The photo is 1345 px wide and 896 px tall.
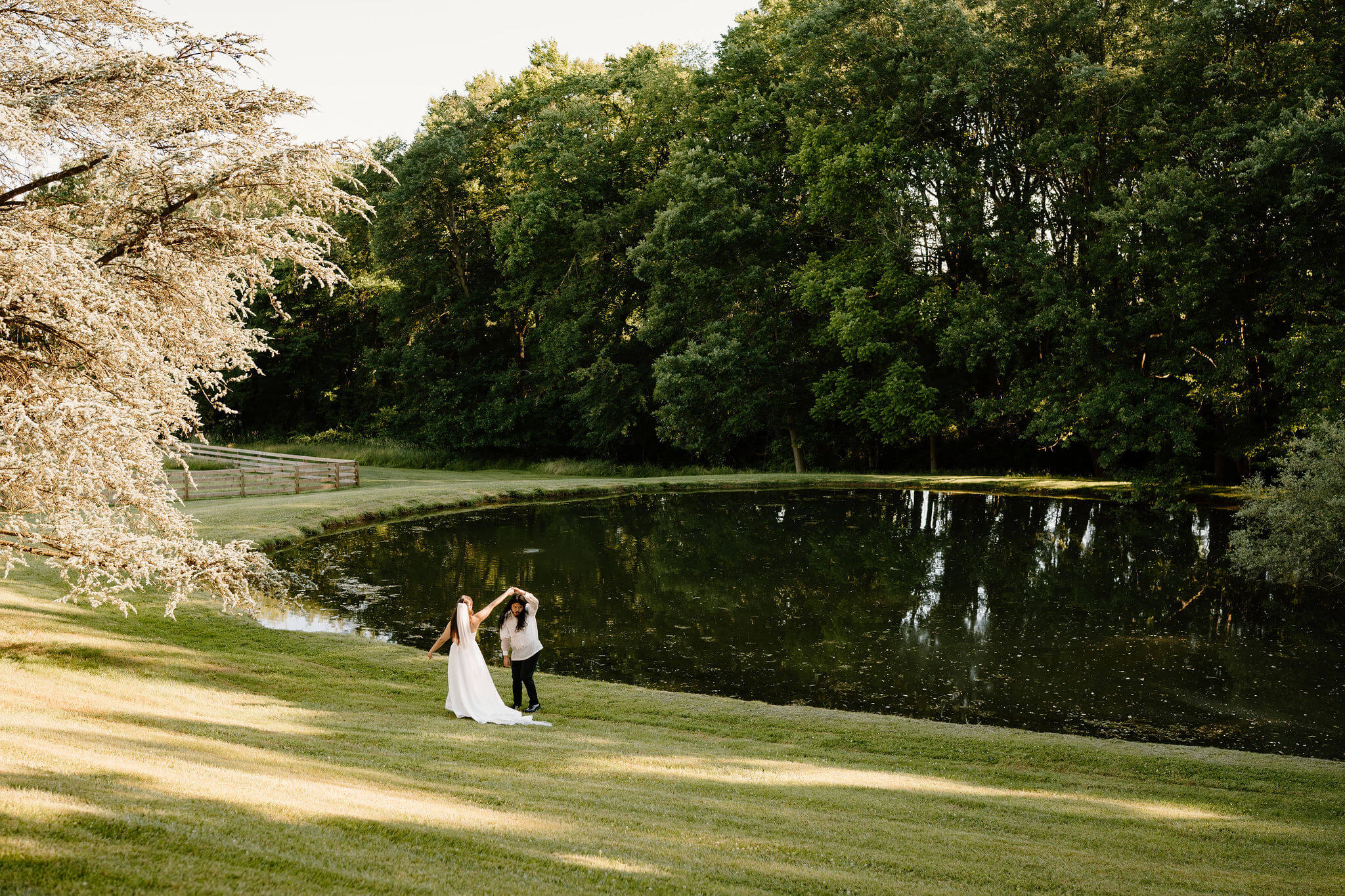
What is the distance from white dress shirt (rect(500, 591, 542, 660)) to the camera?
11.4 m

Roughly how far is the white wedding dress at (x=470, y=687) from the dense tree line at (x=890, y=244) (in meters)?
24.2

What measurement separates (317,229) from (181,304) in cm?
188

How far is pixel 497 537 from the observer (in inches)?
981

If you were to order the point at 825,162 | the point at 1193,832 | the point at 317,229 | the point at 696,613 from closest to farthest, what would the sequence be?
the point at 1193,832 < the point at 317,229 < the point at 696,613 < the point at 825,162

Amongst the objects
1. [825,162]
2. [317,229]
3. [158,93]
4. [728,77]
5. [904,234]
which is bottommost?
[317,229]

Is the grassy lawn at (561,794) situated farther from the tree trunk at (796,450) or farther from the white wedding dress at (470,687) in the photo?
the tree trunk at (796,450)

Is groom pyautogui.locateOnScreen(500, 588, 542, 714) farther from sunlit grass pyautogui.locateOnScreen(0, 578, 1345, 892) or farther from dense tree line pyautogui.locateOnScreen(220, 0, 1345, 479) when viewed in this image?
dense tree line pyautogui.locateOnScreen(220, 0, 1345, 479)

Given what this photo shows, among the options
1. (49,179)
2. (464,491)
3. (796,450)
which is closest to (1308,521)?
(49,179)

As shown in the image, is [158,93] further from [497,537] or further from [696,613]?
[497,537]

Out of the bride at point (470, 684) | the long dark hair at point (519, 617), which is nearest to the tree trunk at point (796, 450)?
the long dark hair at point (519, 617)

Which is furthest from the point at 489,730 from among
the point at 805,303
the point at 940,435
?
the point at 940,435

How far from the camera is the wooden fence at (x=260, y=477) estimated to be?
29.9 meters

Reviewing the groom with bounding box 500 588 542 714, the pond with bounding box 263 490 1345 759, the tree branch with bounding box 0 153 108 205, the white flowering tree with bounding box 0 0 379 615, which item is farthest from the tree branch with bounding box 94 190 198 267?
the pond with bounding box 263 490 1345 759

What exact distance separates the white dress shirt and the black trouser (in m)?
0.06
